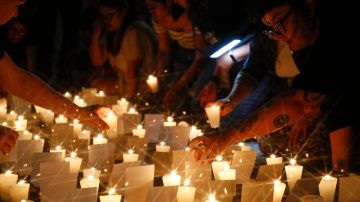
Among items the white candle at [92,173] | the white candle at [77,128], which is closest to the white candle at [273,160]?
the white candle at [92,173]

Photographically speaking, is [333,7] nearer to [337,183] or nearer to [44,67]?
[337,183]

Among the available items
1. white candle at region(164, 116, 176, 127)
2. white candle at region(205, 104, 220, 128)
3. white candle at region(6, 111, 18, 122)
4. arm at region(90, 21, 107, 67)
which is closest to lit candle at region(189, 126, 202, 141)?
white candle at region(205, 104, 220, 128)

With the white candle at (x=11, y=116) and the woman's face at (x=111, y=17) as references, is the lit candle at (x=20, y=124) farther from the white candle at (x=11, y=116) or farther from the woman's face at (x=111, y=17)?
the woman's face at (x=111, y=17)

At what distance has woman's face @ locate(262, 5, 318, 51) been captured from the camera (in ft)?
9.81

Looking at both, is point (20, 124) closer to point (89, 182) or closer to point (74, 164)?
point (74, 164)

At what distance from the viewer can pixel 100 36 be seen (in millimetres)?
7387

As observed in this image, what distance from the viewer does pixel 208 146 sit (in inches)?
123

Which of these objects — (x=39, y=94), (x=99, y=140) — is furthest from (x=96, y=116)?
(x=39, y=94)

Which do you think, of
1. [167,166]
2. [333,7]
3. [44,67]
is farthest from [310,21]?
[44,67]

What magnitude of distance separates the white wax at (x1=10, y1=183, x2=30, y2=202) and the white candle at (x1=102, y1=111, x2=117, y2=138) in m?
1.37

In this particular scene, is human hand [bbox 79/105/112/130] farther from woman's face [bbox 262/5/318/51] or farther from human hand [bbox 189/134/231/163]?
woman's face [bbox 262/5/318/51]

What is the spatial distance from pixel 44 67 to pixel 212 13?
4245 mm

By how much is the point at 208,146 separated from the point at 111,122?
1.09 meters

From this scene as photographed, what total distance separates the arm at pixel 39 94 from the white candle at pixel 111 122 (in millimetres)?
126
